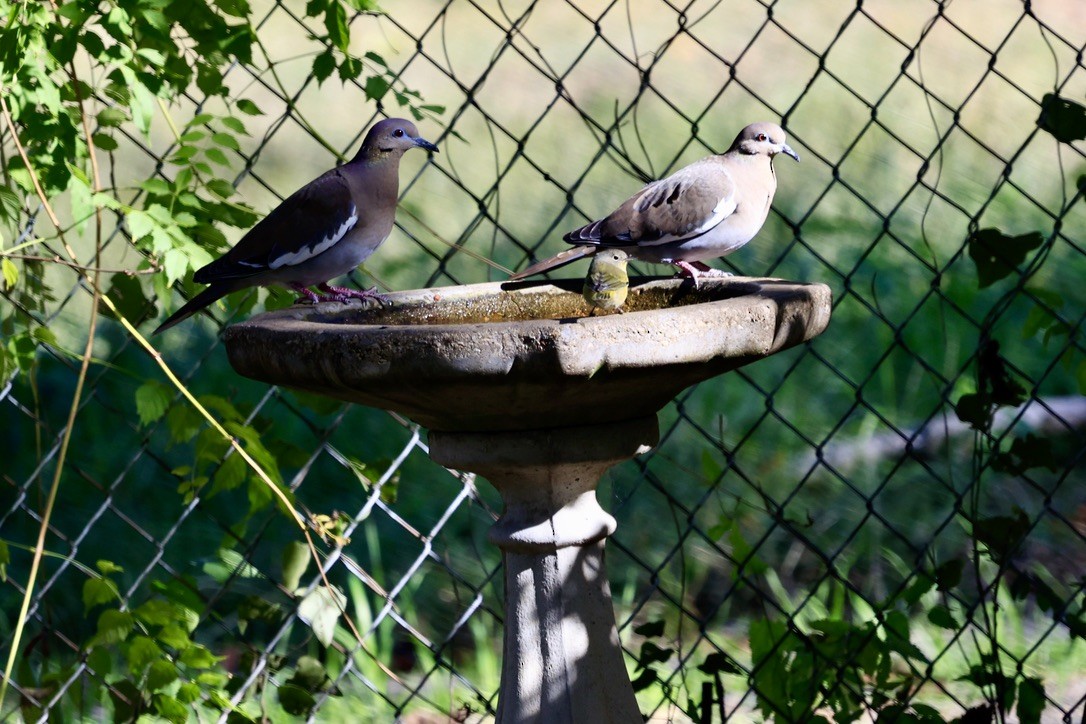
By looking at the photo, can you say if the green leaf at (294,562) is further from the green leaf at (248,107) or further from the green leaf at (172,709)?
the green leaf at (248,107)

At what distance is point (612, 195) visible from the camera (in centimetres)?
568

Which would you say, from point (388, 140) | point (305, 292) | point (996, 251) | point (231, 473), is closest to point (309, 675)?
point (231, 473)

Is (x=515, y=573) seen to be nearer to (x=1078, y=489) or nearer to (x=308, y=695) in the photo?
(x=308, y=695)

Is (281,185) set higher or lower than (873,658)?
higher

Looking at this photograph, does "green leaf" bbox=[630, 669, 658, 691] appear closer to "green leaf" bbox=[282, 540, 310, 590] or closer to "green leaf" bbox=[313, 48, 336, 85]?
"green leaf" bbox=[282, 540, 310, 590]

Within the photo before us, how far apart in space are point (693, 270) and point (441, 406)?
82cm

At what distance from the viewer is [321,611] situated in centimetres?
264

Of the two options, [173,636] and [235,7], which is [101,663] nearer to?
[173,636]

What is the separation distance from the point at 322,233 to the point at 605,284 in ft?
2.28

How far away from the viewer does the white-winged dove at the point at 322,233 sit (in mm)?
2457

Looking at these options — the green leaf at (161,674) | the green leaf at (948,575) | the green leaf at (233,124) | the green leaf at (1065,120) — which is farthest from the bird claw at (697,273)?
the green leaf at (161,674)

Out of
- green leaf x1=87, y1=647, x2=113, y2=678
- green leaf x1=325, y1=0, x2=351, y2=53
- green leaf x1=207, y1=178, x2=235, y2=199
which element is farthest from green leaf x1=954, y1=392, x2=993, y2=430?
green leaf x1=87, y1=647, x2=113, y2=678

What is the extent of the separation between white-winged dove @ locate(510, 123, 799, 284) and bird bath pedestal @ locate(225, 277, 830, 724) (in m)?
0.12

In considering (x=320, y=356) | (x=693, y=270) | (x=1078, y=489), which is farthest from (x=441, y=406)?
(x=1078, y=489)
